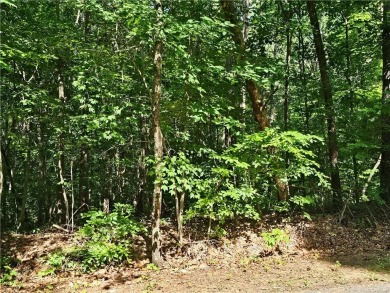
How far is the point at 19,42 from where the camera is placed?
7.31 m

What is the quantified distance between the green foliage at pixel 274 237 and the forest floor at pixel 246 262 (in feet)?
0.62

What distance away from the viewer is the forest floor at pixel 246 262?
5.90 meters

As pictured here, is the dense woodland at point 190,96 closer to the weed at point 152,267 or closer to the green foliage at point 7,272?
the weed at point 152,267

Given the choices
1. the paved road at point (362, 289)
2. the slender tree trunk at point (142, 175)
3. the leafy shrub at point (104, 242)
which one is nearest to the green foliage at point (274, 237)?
the paved road at point (362, 289)

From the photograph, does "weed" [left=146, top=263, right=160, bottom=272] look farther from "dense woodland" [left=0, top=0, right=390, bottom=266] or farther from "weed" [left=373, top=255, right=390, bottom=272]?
"weed" [left=373, top=255, right=390, bottom=272]

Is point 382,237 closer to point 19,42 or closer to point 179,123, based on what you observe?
point 179,123

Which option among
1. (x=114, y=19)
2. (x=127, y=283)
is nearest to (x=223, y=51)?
(x=114, y=19)

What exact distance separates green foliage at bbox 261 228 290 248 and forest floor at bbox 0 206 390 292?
0.62ft

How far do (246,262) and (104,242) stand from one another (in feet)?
9.61

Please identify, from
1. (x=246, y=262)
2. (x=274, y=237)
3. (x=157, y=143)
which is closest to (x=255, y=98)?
(x=157, y=143)

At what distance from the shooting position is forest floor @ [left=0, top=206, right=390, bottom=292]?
590 centimetres

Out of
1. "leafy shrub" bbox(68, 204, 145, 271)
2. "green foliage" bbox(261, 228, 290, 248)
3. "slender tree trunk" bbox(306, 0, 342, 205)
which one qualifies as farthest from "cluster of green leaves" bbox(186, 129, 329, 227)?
"slender tree trunk" bbox(306, 0, 342, 205)

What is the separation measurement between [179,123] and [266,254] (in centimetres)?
355

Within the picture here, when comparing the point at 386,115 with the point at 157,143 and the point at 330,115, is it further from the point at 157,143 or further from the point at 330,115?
the point at 157,143
